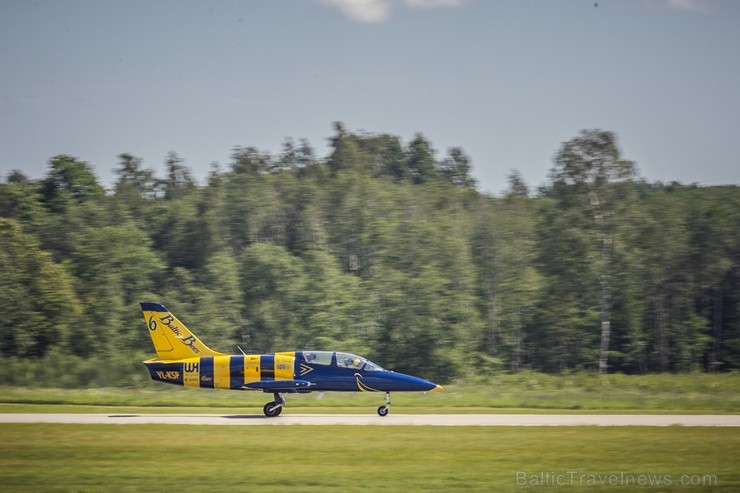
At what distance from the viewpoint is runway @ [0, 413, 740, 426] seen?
2750 cm

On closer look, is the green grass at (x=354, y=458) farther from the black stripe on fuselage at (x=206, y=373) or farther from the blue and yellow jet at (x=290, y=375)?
the black stripe on fuselage at (x=206, y=373)

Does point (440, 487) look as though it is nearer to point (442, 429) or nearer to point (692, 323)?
point (442, 429)

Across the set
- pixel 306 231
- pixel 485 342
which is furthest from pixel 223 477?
pixel 306 231

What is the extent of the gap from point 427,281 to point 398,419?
94.2 ft

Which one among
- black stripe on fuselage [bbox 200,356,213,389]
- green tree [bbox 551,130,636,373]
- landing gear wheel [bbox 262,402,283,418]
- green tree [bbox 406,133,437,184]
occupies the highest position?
green tree [bbox 406,133,437,184]

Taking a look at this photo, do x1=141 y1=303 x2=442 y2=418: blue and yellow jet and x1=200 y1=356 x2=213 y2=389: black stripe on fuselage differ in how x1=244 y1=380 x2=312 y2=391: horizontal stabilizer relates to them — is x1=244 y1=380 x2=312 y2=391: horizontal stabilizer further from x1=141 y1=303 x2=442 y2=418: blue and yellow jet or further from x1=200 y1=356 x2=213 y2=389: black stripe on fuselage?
x1=200 y1=356 x2=213 y2=389: black stripe on fuselage

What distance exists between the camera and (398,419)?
28.5 metres

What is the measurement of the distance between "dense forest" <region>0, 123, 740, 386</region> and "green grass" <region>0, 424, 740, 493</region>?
26.7 meters

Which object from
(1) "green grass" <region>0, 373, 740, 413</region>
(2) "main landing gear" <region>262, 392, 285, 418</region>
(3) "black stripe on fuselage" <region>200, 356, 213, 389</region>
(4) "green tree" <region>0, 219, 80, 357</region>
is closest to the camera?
(2) "main landing gear" <region>262, 392, 285, 418</region>

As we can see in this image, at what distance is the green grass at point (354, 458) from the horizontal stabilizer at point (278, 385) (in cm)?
320

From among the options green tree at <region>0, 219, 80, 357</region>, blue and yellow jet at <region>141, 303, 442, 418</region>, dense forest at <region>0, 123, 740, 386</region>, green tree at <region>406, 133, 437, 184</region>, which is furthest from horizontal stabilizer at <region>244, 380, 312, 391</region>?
green tree at <region>406, 133, 437, 184</region>

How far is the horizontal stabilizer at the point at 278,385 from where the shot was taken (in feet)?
97.9

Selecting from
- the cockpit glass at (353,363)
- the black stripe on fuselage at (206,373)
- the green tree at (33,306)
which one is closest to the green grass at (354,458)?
the cockpit glass at (353,363)

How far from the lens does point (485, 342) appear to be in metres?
61.5
